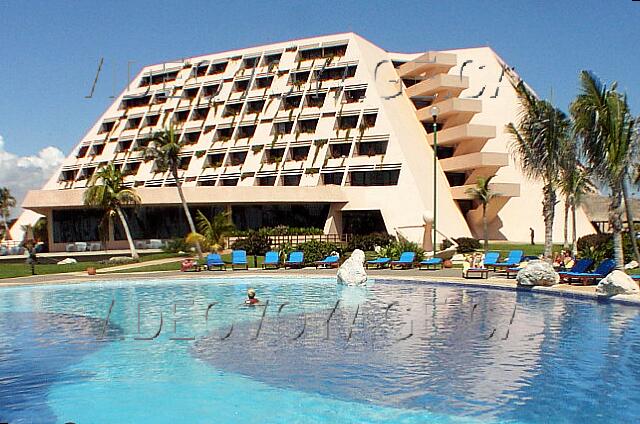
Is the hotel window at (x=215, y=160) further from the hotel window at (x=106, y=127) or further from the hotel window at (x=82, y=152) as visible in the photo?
the hotel window at (x=82, y=152)

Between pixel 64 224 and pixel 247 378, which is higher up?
pixel 64 224

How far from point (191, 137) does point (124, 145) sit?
707 cm

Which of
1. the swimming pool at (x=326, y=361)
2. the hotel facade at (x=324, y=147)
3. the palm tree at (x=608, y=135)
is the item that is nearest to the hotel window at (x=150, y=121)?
the hotel facade at (x=324, y=147)

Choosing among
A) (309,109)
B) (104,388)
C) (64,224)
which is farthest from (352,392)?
(309,109)

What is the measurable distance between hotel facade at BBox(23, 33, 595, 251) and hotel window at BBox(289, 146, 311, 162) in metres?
0.13

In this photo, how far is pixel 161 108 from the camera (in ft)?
197

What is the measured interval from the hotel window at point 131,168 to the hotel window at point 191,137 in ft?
15.5

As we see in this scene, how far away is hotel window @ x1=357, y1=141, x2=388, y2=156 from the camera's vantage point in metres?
47.2

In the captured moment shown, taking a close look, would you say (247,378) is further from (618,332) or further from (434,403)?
(618,332)

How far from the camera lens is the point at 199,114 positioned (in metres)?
58.4

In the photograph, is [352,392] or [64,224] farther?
[64,224]

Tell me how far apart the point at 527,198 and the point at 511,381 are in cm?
4030

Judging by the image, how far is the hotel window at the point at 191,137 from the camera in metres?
56.7

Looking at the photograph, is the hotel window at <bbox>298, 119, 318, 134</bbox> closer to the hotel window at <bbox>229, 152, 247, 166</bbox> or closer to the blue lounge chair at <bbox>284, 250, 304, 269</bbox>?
the hotel window at <bbox>229, 152, 247, 166</bbox>
